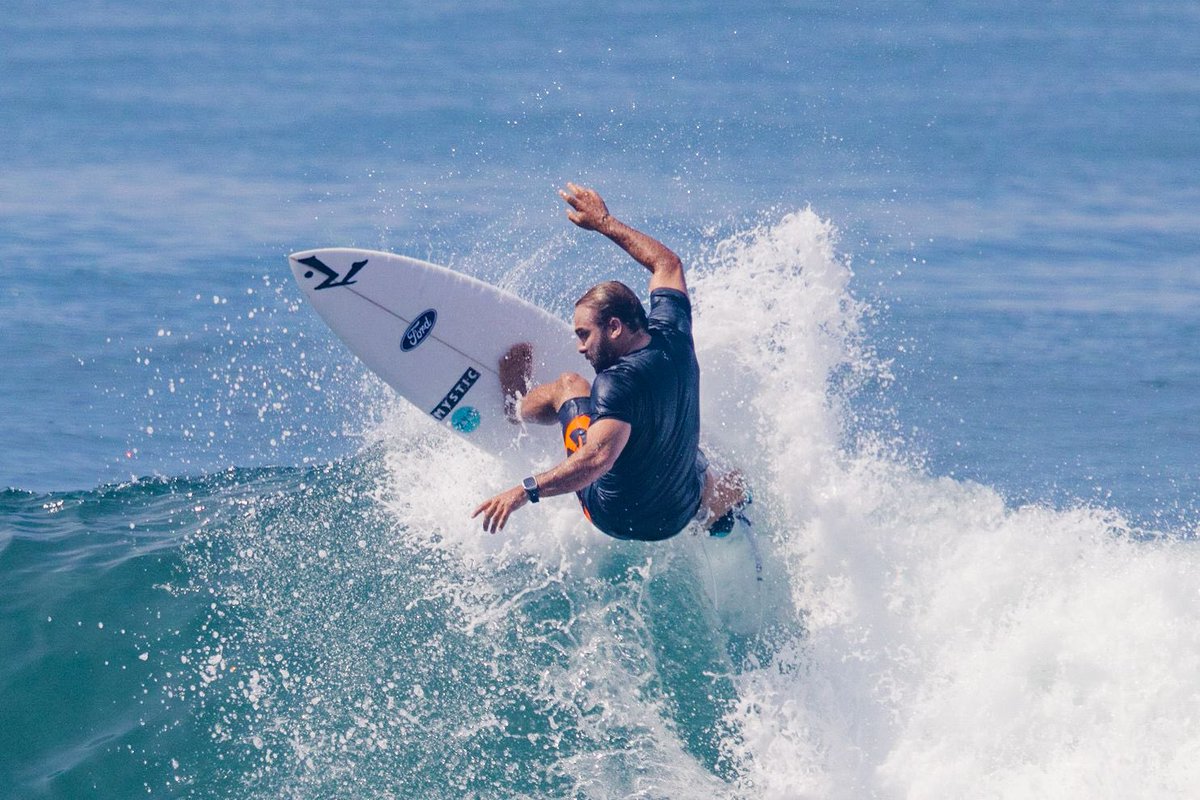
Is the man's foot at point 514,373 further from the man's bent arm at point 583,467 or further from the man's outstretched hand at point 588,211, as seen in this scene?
the man's bent arm at point 583,467

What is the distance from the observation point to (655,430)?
21.1ft

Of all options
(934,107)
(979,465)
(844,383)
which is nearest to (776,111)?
(934,107)

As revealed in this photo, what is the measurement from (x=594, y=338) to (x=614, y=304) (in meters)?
0.18

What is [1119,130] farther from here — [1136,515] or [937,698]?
[937,698]

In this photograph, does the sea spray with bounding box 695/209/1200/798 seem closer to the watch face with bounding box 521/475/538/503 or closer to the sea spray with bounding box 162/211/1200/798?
the sea spray with bounding box 162/211/1200/798

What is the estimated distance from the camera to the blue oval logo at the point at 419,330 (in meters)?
8.04

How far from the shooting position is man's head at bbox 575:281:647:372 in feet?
20.7

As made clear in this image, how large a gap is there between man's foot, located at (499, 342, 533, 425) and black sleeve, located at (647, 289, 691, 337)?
1.41 metres

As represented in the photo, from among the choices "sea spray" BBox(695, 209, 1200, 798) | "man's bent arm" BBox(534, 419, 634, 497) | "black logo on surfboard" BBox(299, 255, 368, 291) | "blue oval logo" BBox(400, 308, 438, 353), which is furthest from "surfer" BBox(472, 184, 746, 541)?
"black logo on surfboard" BBox(299, 255, 368, 291)

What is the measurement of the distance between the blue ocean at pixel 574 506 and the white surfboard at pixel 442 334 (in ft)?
1.29

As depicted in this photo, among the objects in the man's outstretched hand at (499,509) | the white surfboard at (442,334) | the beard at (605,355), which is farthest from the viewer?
the white surfboard at (442,334)

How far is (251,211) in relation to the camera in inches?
703

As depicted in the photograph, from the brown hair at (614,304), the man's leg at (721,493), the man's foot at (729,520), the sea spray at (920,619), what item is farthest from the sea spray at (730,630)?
the brown hair at (614,304)

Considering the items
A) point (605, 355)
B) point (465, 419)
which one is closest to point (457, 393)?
point (465, 419)
